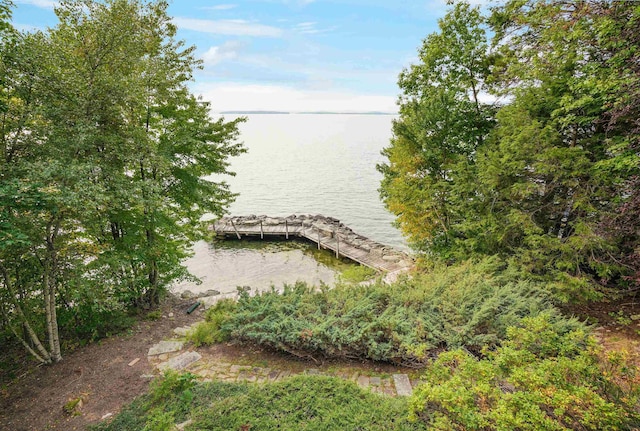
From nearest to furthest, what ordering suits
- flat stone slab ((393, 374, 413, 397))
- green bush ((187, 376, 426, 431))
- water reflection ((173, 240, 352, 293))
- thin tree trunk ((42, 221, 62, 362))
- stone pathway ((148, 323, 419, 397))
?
1. green bush ((187, 376, 426, 431))
2. flat stone slab ((393, 374, 413, 397))
3. stone pathway ((148, 323, 419, 397))
4. thin tree trunk ((42, 221, 62, 362))
5. water reflection ((173, 240, 352, 293))

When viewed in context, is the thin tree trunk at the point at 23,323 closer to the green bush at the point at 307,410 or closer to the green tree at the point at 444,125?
the green bush at the point at 307,410

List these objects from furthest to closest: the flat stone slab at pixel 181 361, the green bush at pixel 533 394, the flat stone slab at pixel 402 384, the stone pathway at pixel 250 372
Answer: the flat stone slab at pixel 181 361, the stone pathway at pixel 250 372, the flat stone slab at pixel 402 384, the green bush at pixel 533 394

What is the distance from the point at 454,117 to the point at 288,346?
876 cm

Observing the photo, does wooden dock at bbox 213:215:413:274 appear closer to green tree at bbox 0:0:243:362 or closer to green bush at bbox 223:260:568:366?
green bush at bbox 223:260:568:366

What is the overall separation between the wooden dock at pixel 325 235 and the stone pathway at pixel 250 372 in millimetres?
8690

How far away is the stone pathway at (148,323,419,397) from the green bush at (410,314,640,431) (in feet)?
4.39

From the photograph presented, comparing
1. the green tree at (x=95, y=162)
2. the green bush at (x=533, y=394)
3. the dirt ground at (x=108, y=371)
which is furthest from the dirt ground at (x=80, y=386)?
the green bush at (x=533, y=394)

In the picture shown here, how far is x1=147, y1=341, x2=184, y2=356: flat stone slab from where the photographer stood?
603 centimetres

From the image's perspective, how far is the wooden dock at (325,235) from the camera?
15.3 m

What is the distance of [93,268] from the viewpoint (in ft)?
19.7

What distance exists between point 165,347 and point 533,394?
6.30 meters

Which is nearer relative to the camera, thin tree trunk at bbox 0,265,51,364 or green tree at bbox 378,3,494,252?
thin tree trunk at bbox 0,265,51,364

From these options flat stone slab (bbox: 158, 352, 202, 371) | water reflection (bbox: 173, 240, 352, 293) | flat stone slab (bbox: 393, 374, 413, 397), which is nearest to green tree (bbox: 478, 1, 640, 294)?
flat stone slab (bbox: 393, 374, 413, 397)

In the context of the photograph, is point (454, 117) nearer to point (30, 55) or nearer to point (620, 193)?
point (620, 193)
